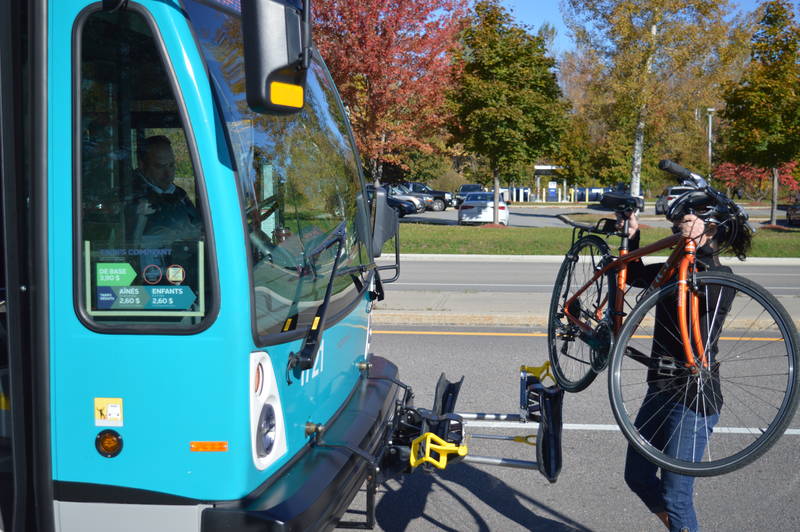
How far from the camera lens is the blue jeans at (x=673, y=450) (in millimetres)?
3375

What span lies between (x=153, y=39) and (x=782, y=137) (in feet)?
82.4

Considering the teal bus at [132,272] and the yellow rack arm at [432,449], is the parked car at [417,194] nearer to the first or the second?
the yellow rack arm at [432,449]

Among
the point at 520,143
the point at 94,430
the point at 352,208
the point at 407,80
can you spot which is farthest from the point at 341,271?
the point at 520,143

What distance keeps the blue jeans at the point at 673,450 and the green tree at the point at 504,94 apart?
22538mm

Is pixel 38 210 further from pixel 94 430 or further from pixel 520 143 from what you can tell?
pixel 520 143

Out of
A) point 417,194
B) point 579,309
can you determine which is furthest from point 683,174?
point 417,194

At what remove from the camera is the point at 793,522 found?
4.23 meters

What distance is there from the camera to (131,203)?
2756 millimetres

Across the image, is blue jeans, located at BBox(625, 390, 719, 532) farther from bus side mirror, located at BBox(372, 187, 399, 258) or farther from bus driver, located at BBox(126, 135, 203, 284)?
bus driver, located at BBox(126, 135, 203, 284)

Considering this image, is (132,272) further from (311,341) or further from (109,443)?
(311,341)

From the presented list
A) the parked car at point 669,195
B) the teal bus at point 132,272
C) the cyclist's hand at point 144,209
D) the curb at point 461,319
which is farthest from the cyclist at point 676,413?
the curb at point 461,319

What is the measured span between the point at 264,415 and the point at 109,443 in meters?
0.53

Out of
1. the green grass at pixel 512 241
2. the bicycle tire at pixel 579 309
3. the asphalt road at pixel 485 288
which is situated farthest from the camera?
the green grass at pixel 512 241

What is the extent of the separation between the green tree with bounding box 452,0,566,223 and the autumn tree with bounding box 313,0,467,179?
1296 mm
